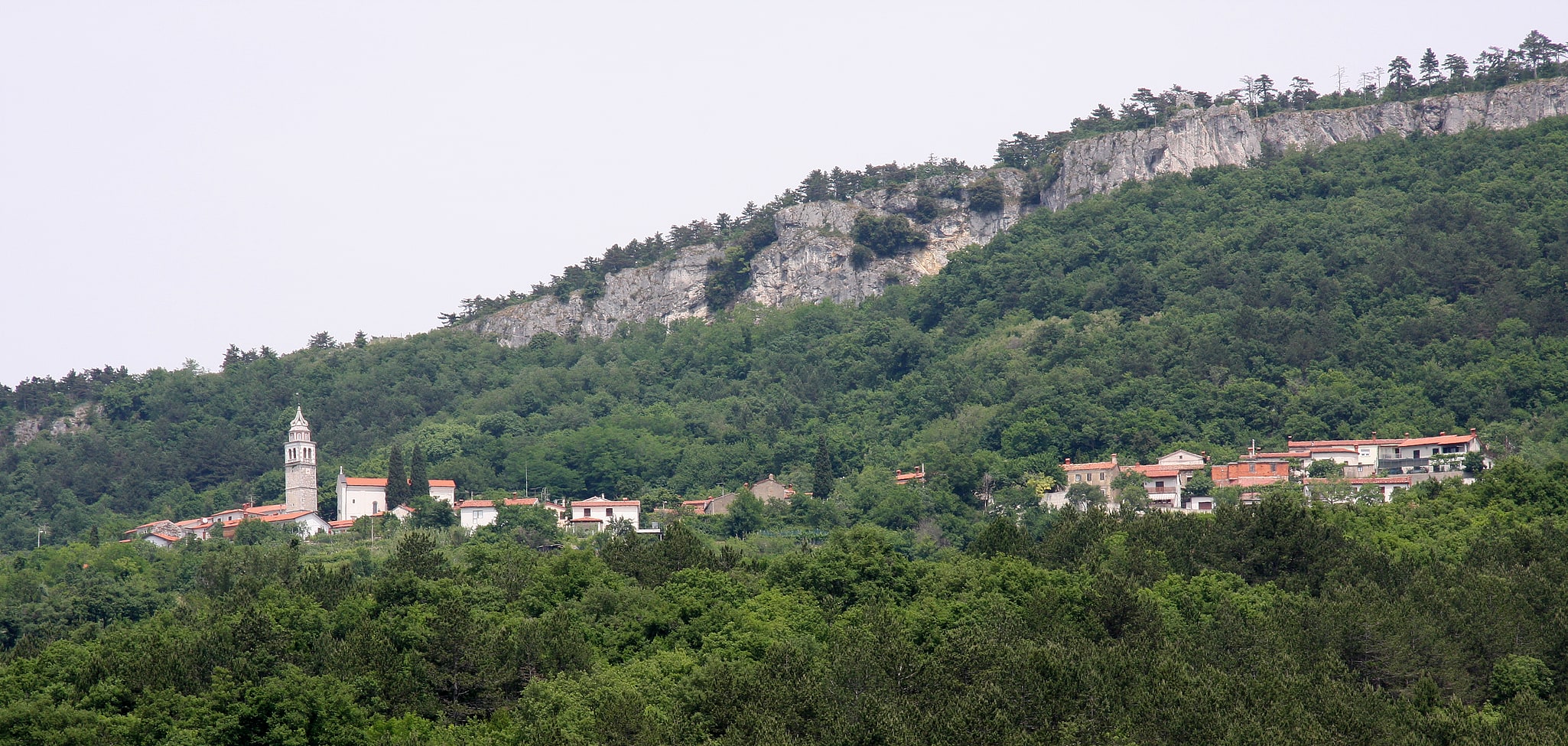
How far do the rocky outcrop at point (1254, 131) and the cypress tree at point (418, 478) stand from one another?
176 feet

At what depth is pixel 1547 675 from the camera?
141 feet

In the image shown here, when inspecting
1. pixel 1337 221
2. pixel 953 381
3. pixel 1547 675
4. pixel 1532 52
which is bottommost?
pixel 1547 675

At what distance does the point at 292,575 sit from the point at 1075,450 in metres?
42.5

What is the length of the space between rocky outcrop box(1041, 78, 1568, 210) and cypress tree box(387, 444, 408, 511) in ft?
180

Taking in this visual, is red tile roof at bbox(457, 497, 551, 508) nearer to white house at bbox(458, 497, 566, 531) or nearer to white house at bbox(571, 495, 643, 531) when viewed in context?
white house at bbox(458, 497, 566, 531)

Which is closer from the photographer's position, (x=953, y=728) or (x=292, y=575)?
(x=953, y=728)

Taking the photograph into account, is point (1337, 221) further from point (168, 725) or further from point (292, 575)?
point (168, 725)

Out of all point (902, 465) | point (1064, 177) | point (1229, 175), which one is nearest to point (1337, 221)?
point (1229, 175)

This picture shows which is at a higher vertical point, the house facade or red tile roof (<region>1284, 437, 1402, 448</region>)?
red tile roof (<region>1284, 437, 1402, 448</region>)

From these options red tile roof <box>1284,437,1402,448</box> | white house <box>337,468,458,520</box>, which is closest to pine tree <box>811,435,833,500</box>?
white house <box>337,468,458,520</box>

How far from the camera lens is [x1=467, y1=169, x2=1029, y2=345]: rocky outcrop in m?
122

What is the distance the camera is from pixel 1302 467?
7706 cm

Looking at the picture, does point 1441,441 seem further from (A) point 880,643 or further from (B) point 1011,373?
(A) point 880,643

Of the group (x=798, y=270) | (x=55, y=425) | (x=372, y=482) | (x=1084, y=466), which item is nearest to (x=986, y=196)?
(x=798, y=270)
